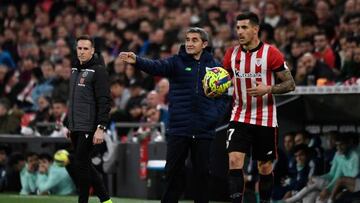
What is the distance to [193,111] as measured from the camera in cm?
1200

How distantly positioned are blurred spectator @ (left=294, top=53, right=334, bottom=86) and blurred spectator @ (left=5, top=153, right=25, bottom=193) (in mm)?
5611

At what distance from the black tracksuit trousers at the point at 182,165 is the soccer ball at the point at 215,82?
0.63 metres

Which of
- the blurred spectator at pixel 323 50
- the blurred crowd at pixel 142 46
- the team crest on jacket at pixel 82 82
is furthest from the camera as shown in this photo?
the blurred spectator at pixel 323 50

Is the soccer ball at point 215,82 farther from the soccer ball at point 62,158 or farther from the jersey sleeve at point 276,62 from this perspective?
the soccer ball at point 62,158

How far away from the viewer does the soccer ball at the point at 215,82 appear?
11.7 m

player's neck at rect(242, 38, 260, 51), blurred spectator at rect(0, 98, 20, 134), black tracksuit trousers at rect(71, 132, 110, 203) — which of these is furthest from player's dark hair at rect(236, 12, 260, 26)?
blurred spectator at rect(0, 98, 20, 134)

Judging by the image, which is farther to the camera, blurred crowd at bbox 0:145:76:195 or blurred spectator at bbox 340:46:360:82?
blurred crowd at bbox 0:145:76:195

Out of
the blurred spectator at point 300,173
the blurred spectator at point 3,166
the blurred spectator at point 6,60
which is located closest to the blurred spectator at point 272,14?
the blurred spectator at point 300,173

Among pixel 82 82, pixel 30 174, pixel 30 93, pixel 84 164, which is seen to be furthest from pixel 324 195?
pixel 30 93

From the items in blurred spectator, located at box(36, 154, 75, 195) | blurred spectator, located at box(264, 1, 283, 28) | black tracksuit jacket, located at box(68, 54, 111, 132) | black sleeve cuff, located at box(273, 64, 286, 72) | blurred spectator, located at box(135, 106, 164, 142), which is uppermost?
blurred spectator, located at box(264, 1, 283, 28)

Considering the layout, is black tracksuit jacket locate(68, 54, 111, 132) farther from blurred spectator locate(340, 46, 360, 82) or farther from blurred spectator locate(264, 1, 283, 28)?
blurred spectator locate(264, 1, 283, 28)

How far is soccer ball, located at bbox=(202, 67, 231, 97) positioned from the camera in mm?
11727

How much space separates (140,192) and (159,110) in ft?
5.11

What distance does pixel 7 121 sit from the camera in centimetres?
2088
